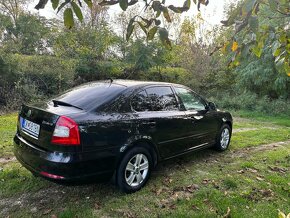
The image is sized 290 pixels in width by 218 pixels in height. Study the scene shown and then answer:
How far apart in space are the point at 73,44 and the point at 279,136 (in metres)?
11.5

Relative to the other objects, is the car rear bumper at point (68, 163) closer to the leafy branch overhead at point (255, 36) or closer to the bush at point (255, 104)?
the leafy branch overhead at point (255, 36)

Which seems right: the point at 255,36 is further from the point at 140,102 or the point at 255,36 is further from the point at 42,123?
the point at 42,123

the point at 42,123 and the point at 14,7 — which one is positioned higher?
the point at 14,7

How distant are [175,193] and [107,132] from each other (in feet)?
4.75

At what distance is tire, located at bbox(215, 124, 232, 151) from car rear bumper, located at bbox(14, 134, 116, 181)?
318 centimetres

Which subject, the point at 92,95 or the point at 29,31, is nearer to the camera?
the point at 92,95

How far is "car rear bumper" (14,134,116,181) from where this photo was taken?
309cm

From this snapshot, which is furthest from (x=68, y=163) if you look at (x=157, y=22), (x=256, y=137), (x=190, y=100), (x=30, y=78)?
(x=30, y=78)

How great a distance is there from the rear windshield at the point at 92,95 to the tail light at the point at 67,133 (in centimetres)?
41

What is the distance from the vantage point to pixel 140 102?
4.02 metres

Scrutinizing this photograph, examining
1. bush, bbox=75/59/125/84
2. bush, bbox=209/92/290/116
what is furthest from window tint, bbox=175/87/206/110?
bush, bbox=75/59/125/84

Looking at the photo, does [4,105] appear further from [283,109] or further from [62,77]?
[283,109]

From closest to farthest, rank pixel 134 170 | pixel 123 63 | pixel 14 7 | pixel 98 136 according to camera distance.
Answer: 1. pixel 98 136
2. pixel 134 170
3. pixel 123 63
4. pixel 14 7

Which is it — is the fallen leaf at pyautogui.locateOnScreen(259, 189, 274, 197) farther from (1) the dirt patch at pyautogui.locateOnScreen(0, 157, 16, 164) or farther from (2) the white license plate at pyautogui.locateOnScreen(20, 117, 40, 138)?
(1) the dirt patch at pyautogui.locateOnScreen(0, 157, 16, 164)
